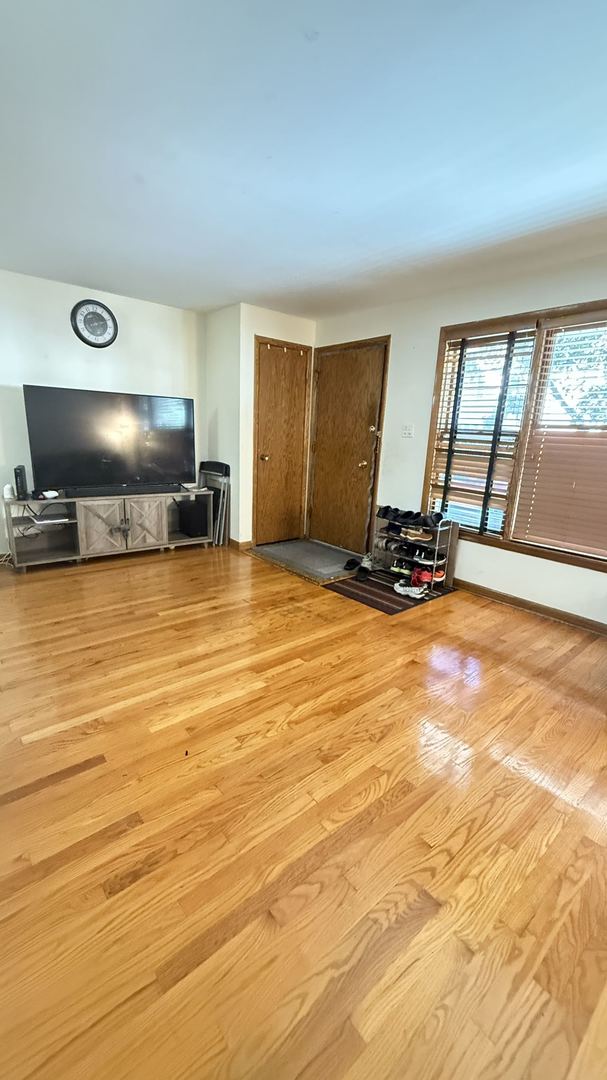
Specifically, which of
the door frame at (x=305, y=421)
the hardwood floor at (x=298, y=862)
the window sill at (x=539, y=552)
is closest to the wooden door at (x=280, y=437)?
the door frame at (x=305, y=421)

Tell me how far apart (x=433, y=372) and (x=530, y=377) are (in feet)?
2.74

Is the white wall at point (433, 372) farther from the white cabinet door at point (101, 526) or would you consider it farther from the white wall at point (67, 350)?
the white cabinet door at point (101, 526)

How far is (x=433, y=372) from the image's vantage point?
12.4 feet

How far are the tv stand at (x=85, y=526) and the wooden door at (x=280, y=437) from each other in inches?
25.7

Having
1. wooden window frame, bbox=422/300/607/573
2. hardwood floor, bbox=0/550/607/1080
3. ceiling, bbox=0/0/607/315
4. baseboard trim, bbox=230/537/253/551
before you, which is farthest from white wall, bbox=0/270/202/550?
wooden window frame, bbox=422/300/607/573

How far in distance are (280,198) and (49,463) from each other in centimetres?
279

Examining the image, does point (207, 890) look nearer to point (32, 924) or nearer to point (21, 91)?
point (32, 924)

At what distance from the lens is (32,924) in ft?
3.74

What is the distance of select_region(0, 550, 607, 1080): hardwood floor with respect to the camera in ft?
3.13

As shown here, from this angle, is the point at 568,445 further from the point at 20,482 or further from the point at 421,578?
the point at 20,482

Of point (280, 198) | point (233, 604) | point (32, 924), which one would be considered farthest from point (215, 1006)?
point (280, 198)

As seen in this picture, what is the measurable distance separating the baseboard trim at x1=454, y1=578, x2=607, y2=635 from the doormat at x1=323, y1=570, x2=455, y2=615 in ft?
0.52

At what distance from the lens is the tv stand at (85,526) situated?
3.76 m

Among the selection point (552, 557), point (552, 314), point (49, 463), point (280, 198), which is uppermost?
point (280, 198)
